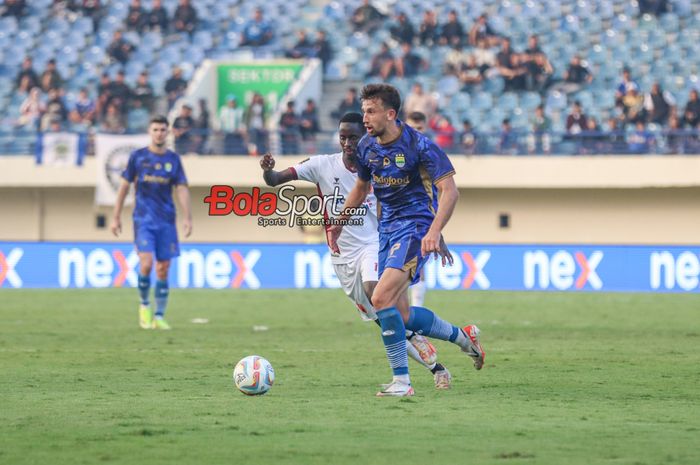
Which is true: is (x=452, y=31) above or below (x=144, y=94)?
above

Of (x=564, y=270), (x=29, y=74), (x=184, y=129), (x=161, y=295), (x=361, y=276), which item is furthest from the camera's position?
(x=29, y=74)

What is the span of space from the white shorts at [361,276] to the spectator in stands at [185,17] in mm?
23884

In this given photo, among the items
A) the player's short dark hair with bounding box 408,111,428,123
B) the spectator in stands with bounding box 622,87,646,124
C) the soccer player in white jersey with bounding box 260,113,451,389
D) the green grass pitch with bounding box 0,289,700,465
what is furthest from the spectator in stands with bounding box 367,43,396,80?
the soccer player in white jersey with bounding box 260,113,451,389

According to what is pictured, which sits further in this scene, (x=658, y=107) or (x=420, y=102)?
(x=658, y=107)

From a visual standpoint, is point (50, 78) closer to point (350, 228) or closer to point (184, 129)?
point (184, 129)

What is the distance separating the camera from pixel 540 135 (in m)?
29.3

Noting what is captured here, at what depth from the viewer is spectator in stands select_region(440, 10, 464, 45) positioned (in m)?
31.3

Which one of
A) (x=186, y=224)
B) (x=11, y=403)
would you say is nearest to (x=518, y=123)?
(x=186, y=224)

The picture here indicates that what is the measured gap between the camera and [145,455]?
645 cm

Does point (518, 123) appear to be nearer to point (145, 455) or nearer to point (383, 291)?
point (383, 291)

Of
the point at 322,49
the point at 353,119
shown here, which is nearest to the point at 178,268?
the point at 322,49

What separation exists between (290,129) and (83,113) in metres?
5.31

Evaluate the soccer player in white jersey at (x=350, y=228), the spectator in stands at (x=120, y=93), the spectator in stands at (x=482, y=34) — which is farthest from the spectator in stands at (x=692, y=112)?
the soccer player in white jersey at (x=350, y=228)

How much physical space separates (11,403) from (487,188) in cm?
2302
